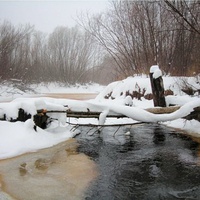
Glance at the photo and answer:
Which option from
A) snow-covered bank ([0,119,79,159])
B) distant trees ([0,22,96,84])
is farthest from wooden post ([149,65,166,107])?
distant trees ([0,22,96,84])

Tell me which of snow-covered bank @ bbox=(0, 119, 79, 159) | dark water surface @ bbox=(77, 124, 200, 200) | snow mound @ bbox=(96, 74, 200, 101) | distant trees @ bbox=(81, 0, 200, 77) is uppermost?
distant trees @ bbox=(81, 0, 200, 77)

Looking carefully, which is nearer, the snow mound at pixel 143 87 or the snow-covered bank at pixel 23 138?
the snow-covered bank at pixel 23 138

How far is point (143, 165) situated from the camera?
163 inches

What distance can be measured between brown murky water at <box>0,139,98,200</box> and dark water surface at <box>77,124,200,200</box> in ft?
0.64

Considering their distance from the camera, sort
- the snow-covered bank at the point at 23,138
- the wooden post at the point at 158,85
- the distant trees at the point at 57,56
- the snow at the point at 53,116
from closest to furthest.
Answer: the snow-covered bank at the point at 23,138, the snow at the point at 53,116, the wooden post at the point at 158,85, the distant trees at the point at 57,56

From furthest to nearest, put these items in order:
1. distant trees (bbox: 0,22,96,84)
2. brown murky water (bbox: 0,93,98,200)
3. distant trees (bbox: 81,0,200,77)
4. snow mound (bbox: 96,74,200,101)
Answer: distant trees (bbox: 0,22,96,84) < distant trees (bbox: 81,0,200,77) < snow mound (bbox: 96,74,200,101) < brown murky water (bbox: 0,93,98,200)

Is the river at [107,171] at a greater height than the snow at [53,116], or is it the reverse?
the snow at [53,116]

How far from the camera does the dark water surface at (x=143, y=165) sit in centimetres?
310

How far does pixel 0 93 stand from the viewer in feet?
61.0

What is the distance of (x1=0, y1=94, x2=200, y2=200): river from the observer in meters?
3.07

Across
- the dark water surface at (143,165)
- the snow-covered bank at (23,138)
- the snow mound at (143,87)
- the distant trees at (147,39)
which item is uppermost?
the distant trees at (147,39)

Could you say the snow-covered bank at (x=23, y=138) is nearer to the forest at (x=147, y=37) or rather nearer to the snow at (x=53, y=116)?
the snow at (x=53, y=116)

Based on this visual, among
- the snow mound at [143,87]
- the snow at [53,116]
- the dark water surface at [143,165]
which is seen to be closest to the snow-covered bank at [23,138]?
the snow at [53,116]

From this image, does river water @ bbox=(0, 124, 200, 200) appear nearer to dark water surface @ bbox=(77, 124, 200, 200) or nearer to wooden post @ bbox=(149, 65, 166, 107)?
dark water surface @ bbox=(77, 124, 200, 200)
